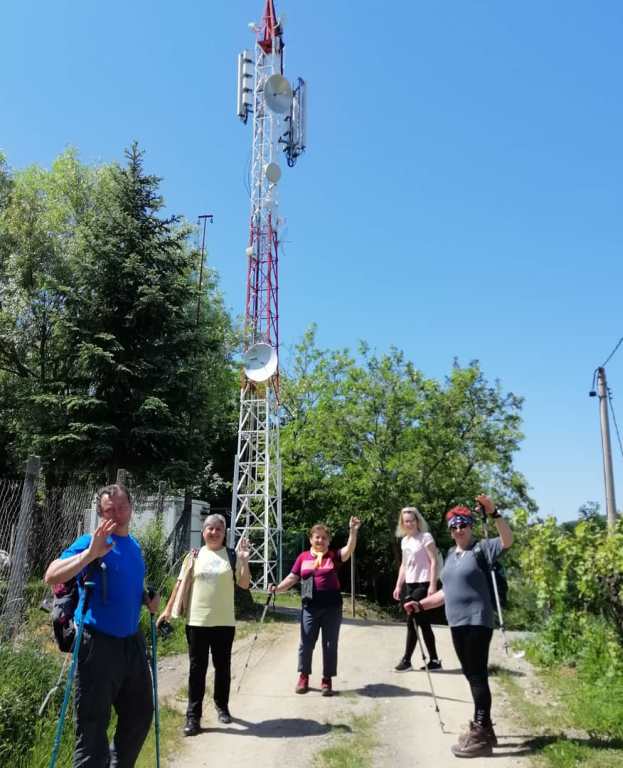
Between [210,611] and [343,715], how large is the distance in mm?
1636

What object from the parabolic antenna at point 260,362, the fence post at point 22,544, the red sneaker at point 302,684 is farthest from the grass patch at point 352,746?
the parabolic antenna at point 260,362

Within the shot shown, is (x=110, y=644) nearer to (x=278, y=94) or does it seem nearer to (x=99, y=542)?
(x=99, y=542)

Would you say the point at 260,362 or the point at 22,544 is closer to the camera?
the point at 22,544

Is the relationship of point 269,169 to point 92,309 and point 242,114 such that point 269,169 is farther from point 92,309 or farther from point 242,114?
point 92,309

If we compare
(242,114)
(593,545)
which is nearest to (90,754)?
(593,545)

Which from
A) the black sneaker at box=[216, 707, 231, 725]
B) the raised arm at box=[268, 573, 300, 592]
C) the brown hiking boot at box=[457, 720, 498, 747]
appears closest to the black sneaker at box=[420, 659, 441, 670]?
the raised arm at box=[268, 573, 300, 592]

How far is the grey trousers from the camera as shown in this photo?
6.70 m

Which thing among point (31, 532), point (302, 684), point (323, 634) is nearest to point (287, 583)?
point (323, 634)

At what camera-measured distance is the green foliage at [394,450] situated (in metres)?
20.8

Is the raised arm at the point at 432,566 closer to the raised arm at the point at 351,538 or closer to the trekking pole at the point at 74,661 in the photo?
the raised arm at the point at 351,538

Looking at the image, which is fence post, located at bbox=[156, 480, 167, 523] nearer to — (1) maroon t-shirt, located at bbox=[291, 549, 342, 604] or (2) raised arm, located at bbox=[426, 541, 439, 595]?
(1) maroon t-shirt, located at bbox=[291, 549, 342, 604]

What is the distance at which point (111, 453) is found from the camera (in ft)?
40.1

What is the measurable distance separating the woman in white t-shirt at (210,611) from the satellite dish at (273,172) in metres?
12.8

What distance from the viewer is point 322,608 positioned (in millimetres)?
6766
